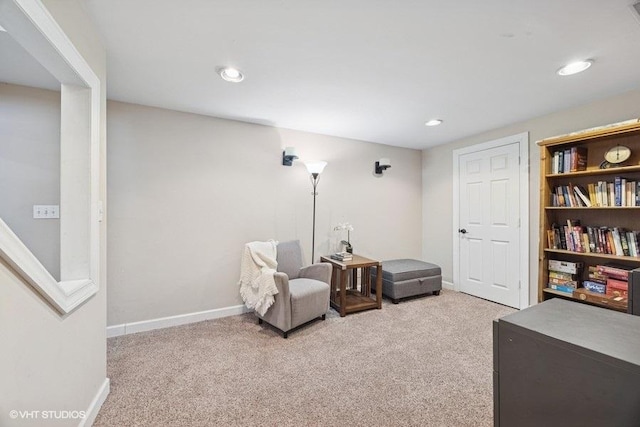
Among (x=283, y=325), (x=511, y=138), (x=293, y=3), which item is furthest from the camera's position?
(x=511, y=138)

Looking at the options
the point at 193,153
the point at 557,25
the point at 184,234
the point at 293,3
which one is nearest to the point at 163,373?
the point at 184,234

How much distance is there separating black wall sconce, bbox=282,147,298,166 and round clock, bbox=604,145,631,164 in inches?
117

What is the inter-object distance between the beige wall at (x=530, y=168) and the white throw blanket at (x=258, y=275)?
2.64 metres

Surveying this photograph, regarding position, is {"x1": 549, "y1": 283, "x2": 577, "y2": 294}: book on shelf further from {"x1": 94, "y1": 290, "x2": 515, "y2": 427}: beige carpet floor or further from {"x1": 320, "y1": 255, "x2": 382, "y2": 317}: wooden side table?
{"x1": 320, "y1": 255, "x2": 382, "y2": 317}: wooden side table

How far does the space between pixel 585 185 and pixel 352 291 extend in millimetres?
2723

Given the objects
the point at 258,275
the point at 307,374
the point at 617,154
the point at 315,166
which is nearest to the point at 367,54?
the point at 315,166

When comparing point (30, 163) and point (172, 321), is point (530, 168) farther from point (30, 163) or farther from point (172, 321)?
point (30, 163)

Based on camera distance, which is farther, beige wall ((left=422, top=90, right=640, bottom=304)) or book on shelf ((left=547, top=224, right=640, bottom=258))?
beige wall ((left=422, top=90, right=640, bottom=304))

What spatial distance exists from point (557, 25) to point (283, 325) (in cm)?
285

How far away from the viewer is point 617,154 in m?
2.39

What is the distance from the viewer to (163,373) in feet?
6.45

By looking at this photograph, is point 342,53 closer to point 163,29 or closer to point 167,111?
point 163,29

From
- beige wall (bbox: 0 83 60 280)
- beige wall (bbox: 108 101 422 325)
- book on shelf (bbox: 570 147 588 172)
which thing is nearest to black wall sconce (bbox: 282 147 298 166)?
beige wall (bbox: 108 101 422 325)

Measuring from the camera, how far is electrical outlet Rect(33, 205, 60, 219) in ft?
7.10
